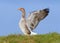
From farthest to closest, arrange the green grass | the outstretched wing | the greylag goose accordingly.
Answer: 1. the outstretched wing
2. the greylag goose
3. the green grass

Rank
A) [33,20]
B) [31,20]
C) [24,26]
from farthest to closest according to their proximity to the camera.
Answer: [33,20] → [31,20] → [24,26]

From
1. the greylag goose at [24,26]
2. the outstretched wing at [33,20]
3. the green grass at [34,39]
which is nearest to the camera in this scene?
the green grass at [34,39]

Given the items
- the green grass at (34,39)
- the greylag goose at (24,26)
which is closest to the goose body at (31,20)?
the greylag goose at (24,26)

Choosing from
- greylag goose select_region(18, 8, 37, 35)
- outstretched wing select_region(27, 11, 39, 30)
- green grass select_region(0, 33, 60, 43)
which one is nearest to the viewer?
green grass select_region(0, 33, 60, 43)

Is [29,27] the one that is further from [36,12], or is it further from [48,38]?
[48,38]

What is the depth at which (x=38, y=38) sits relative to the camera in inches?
436

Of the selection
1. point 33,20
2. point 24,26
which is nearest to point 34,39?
point 24,26

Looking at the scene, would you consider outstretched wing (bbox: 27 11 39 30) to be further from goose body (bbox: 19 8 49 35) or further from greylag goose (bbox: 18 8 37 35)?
greylag goose (bbox: 18 8 37 35)

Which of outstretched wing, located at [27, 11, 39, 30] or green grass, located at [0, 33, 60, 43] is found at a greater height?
outstretched wing, located at [27, 11, 39, 30]

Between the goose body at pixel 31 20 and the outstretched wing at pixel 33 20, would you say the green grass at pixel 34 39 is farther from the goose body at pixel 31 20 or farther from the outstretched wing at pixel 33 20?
the outstretched wing at pixel 33 20

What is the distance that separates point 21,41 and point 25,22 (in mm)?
3500

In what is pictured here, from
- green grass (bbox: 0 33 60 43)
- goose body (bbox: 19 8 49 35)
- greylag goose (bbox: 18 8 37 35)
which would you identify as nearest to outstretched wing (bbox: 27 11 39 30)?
goose body (bbox: 19 8 49 35)

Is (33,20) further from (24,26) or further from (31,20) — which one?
(24,26)

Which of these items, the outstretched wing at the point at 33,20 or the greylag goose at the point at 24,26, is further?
the outstretched wing at the point at 33,20
